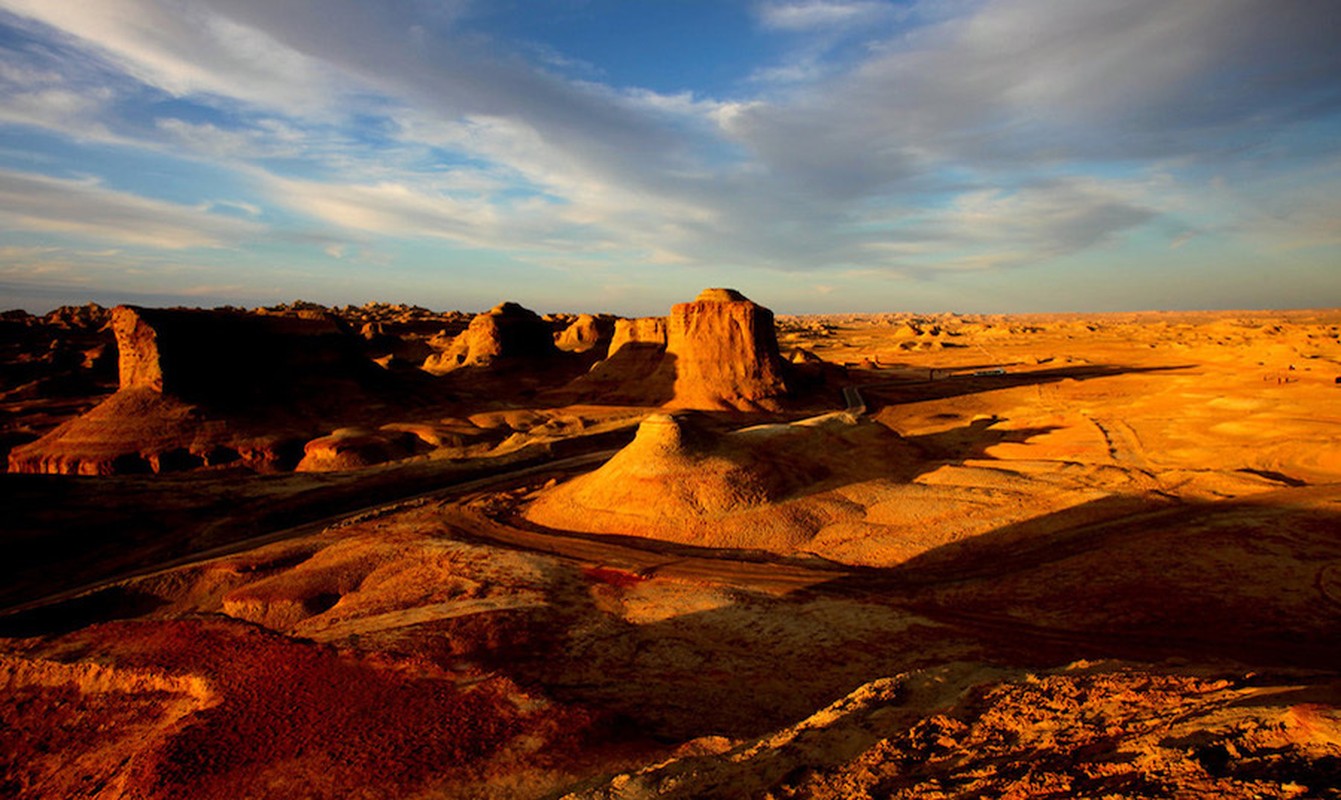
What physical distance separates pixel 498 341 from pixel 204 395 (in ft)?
75.2

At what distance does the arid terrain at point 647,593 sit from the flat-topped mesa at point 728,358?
326cm

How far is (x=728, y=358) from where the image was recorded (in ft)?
123

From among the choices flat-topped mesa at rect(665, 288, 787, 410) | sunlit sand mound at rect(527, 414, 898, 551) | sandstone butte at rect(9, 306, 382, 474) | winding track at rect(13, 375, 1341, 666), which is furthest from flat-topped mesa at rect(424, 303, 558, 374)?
sunlit sand mound at rect(527, 414, 898, 551)

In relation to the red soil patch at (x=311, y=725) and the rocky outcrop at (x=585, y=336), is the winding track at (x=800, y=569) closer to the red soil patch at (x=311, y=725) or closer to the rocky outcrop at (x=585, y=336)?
the red soil patch at (x=311, y=725)

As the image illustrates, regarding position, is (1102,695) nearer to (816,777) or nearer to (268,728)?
(816,777)

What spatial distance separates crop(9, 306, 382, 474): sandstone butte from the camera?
24.7 meters

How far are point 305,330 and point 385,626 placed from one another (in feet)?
98.8

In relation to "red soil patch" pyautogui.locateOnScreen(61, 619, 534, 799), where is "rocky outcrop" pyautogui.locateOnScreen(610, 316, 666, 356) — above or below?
above

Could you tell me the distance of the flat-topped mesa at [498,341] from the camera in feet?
162

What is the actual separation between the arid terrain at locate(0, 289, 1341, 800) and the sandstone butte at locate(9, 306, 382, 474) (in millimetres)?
161

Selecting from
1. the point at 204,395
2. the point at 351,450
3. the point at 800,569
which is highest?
the point at 204,395

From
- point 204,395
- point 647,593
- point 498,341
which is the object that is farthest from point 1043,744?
point 498,341

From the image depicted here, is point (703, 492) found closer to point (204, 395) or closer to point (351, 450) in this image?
point (351, 450)

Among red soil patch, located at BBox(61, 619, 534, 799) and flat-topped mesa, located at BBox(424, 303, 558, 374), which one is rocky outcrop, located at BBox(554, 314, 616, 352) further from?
red soil patch, located at BBox(61, 619, 534, 799)
